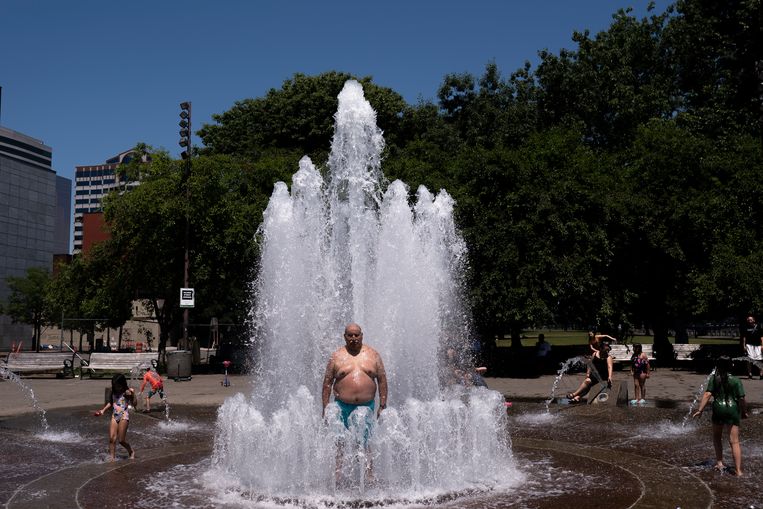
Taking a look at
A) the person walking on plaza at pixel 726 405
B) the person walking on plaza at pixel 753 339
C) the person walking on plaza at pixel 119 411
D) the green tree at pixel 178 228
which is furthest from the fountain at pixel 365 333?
the person walking on plaza at pixel 753 339

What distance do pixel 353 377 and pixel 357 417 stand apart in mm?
413

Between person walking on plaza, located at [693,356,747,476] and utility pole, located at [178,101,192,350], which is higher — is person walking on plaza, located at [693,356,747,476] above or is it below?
below

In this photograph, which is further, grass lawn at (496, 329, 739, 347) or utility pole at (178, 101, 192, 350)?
grass lawn at (496, 329, 739, 347)

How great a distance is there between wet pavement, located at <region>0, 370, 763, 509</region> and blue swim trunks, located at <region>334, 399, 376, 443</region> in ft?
2.48

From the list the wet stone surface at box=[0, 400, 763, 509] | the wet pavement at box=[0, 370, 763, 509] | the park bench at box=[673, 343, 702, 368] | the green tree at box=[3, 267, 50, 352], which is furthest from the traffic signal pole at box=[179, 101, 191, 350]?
the green tree at box=[3, 267, 50, 352]

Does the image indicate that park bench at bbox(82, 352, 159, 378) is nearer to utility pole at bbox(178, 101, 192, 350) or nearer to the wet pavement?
utility pole at bbox(178, 101, 192, 350)

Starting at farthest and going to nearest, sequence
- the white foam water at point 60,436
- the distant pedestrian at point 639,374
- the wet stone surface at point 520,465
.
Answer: the distant pedestrian at point 639,374, the white foam water at point 60,436, the wet stone surface at point 520,465

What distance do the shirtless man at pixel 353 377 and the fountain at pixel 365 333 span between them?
28 cm

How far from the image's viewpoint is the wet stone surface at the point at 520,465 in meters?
6.90

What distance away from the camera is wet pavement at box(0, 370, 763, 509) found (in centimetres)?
694

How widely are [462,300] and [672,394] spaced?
768 centimetres

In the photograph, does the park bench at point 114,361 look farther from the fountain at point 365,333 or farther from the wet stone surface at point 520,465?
the wet stone surface at point 520,465

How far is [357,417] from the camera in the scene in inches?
283

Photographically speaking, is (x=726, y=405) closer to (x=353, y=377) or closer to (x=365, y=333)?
(x=353, y=377)
